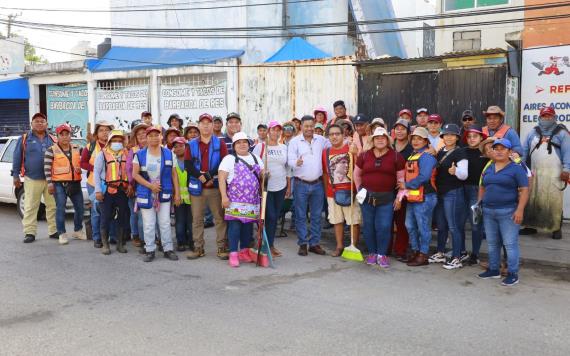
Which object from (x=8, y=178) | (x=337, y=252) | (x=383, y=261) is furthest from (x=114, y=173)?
(x=8, y=178)

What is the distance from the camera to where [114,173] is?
7.55m

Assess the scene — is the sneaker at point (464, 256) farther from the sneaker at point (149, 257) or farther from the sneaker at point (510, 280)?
the sneaker at point (149, 257)

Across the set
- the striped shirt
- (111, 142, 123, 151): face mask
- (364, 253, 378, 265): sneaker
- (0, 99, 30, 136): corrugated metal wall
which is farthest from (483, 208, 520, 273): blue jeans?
(0, 99, 30, 136): corrugated metal wall

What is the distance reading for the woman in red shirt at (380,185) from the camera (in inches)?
268

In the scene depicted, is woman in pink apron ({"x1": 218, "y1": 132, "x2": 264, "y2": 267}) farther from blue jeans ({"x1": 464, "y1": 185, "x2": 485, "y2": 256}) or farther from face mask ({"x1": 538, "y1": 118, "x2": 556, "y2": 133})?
face mask ({"x1": 538, "y1": 118, "x2": 556, "y2": 133})

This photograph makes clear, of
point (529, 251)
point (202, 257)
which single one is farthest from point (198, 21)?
point (529, 251)

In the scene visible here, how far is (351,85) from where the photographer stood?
11.4m

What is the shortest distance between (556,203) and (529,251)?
1.21 m

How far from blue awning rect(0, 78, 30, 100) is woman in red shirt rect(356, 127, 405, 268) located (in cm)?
1665

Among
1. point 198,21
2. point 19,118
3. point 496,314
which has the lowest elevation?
point 496,314

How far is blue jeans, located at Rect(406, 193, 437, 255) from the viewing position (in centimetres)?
680

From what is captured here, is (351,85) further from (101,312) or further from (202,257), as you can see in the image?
(101,312)

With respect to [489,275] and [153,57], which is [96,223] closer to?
[489,275]

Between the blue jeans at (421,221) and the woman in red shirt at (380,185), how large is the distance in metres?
0.25
